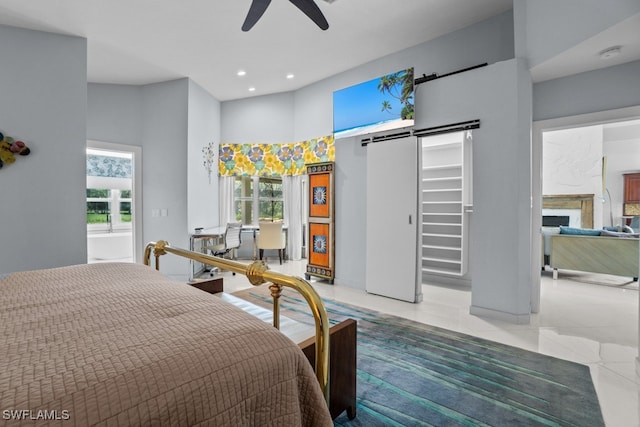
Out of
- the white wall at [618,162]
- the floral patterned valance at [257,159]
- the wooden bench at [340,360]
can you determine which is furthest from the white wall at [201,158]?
the white wall at [618,162]

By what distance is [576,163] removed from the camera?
22.0 feet

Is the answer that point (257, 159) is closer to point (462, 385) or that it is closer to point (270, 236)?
point (270, 236)

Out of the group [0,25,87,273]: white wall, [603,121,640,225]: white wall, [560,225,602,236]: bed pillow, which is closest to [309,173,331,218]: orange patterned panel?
[0,25,87,273]: white wall

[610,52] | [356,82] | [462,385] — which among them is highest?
[356,82]

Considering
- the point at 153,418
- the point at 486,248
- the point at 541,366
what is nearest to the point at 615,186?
the point at 486,248

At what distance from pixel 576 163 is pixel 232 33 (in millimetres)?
7476

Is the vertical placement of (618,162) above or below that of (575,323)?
above

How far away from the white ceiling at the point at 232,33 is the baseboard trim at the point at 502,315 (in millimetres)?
2461

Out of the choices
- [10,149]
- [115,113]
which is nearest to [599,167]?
[115,113]

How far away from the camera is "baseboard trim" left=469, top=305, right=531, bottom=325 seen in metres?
2.99

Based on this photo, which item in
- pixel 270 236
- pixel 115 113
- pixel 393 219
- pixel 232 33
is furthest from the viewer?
pixel 270 236

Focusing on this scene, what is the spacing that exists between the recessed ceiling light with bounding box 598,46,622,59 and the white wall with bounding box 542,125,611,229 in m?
4.32

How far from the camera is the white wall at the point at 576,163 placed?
21.4 feet

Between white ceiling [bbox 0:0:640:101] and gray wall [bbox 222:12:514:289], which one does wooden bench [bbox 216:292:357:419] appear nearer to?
gray wall [bbox 222:12:514:289]
